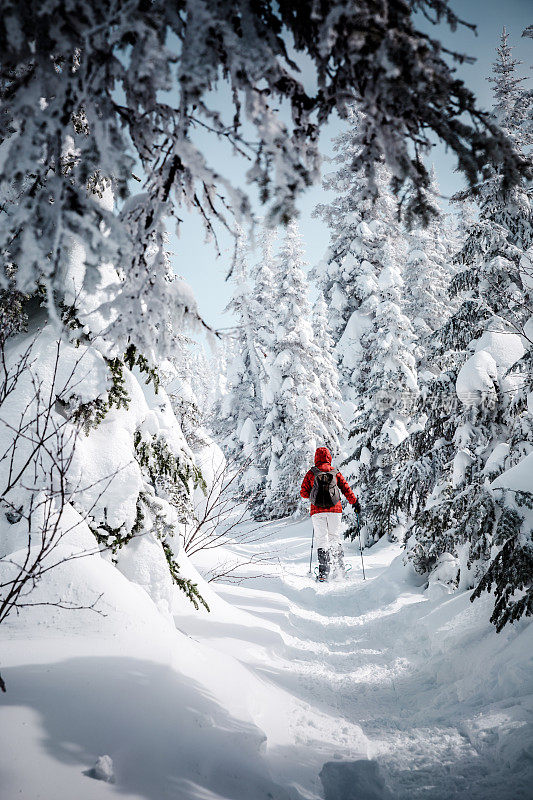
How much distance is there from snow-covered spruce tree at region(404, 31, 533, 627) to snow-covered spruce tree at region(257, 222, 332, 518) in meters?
11.5

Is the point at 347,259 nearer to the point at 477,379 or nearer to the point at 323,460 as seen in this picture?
the point at 323,460

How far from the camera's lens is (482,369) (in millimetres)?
5816

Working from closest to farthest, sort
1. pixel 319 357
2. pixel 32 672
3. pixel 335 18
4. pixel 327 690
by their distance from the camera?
pixel 335 18 → pixel 32 672 → pixel 327 690 → pixel 319 357

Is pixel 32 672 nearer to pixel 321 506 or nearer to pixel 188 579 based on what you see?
pixel 188 579

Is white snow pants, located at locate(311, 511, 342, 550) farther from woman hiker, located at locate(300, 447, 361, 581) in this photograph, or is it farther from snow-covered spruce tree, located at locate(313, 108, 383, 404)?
snow-covered spruce tree, located at locate(313, 108, 383, 404)

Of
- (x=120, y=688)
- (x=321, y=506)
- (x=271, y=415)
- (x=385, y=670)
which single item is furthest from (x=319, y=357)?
(x=120, y=688)

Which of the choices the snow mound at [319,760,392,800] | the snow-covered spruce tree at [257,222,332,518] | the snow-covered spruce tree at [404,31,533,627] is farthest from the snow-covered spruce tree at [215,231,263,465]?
the snow mound at [319,760,392,800]

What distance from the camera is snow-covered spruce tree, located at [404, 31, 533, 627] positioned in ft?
17.5

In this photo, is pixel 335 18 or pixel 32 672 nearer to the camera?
pixel 335 18

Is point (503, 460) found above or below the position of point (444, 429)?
below

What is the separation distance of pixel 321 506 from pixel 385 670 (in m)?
4.21

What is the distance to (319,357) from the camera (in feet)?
64.8

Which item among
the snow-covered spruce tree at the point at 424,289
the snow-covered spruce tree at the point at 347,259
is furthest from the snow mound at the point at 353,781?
the snow-covered spruce tree at the point at 424,289

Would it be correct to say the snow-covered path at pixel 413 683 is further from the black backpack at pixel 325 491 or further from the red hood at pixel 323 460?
A: the red hood at pixel 323 460
